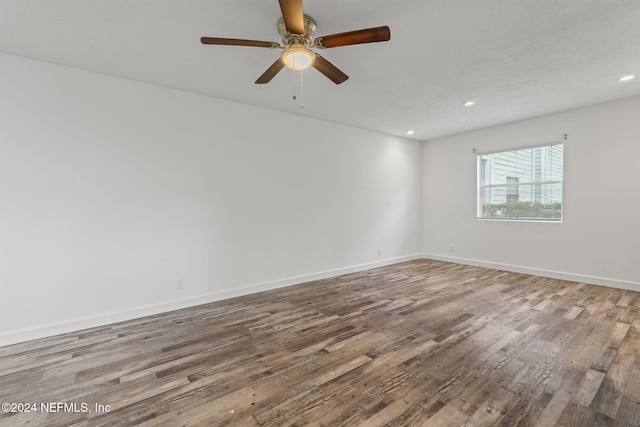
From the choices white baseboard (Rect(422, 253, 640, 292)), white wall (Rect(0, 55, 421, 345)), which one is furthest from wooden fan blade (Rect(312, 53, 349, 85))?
white baseboard (Rect(422, 253, 640, 292))

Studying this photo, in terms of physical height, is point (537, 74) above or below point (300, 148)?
above

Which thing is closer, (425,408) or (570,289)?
(425,408)

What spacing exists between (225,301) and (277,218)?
1.37 metres

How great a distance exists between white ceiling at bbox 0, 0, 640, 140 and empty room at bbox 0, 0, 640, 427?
2cm

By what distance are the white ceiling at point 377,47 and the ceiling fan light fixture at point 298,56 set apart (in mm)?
295

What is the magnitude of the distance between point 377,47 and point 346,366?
2751 millimetres

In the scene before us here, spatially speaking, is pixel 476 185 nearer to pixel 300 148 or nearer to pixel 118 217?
pixel 300 148

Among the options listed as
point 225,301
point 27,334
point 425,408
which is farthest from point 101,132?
point 425,408

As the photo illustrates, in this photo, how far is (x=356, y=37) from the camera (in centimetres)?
186

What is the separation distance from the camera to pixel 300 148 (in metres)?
4.47

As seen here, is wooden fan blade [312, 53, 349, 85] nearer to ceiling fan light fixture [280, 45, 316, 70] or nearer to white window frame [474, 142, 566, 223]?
ceiling fan light fixture [280, 45, 316, 70]

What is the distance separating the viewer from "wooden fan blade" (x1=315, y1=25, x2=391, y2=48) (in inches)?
70.2

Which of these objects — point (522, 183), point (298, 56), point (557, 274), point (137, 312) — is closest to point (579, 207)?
point (522, 183)

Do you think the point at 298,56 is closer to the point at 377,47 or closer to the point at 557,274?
the point at 377,47
